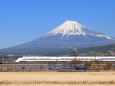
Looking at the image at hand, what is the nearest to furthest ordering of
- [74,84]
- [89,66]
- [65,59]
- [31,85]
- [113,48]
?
[31,85] → [74,84] → [89,66] → [65,59] → [113,48]

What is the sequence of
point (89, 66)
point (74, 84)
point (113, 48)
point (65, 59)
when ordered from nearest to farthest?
point (74, 84) < point (89, 66) < point (65, 59) < point (113, 48)

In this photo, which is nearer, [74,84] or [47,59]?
[74,84]

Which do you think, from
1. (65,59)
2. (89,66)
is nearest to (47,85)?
(89,66)

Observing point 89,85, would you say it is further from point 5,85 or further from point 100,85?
point 5,85

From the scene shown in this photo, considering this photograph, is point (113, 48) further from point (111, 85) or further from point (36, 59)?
point (111, 85)

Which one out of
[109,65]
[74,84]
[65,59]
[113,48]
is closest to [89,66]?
[109,65]

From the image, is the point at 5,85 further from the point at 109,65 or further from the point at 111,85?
the point at 109,65

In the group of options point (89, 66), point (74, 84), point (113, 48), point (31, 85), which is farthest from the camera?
point (113, 48)

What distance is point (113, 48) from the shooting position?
187m

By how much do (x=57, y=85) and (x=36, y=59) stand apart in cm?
6685

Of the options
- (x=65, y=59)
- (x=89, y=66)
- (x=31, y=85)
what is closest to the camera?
(x=31, y=85)

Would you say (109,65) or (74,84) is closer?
(74,84)

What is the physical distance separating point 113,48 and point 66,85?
162 meters

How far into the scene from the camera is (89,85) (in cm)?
2617
